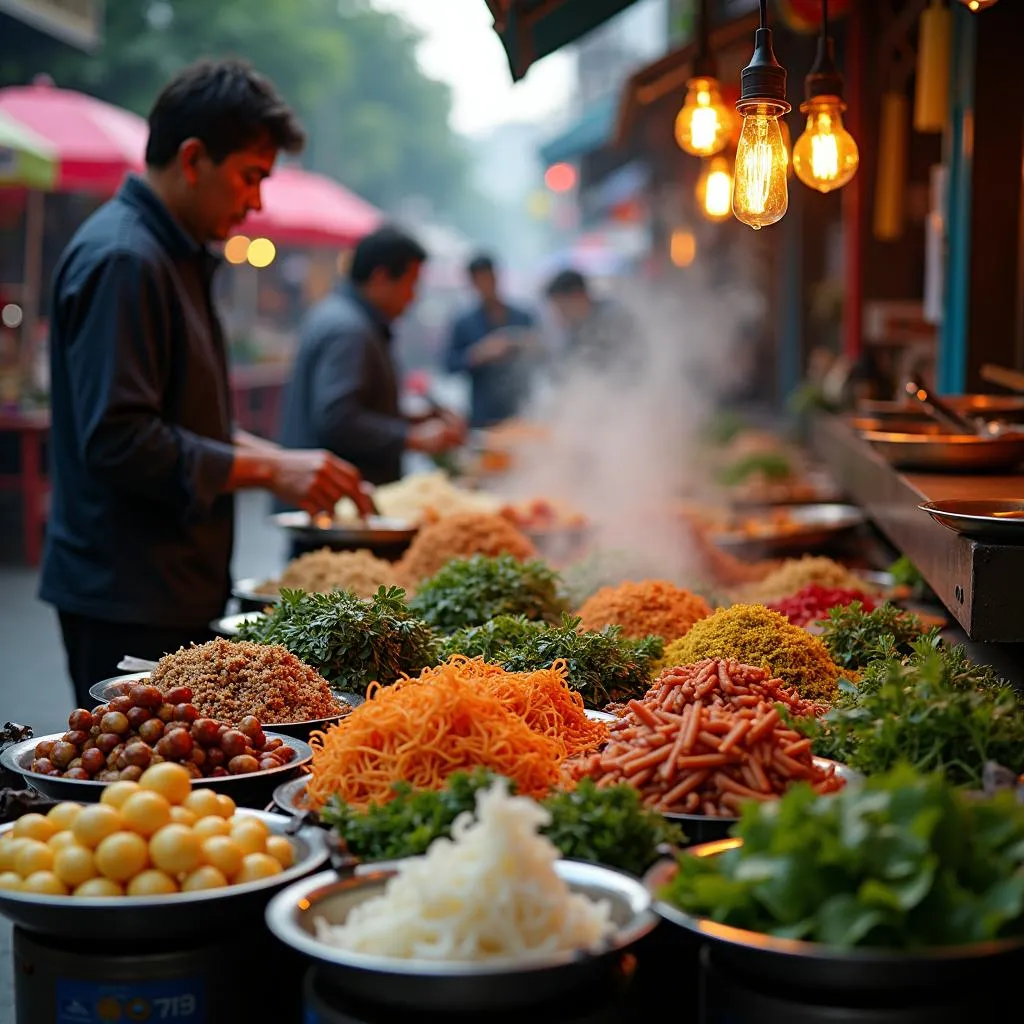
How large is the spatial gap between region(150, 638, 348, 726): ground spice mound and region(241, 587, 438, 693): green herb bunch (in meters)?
0.19

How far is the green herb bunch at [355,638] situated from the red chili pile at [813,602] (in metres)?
1.17

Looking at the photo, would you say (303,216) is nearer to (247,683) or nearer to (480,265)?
(480,265)

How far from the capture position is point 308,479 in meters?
4.29

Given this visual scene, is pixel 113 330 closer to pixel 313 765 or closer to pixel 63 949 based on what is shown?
pixel 313 765

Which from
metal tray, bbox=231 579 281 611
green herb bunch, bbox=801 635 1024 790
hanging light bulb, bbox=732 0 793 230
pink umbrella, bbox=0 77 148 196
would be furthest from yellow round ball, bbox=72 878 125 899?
pink umbrella, bbox=0 77 148 196

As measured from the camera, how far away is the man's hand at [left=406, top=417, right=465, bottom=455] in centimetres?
684

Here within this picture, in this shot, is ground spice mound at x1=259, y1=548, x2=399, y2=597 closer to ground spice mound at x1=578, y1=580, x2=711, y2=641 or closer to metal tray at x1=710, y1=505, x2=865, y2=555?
ground spice mound at x1=578, y1=580, x2=711, y2=641

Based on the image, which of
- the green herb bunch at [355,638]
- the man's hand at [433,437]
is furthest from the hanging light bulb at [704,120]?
the man's hand at [433,437]

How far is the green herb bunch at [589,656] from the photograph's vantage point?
3.19m

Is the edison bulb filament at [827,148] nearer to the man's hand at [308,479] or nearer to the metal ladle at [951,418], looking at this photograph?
the metal ladle at [951,418]

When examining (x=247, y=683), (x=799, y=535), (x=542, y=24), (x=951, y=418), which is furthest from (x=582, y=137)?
(x=247, y=683)

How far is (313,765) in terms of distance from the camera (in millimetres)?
2533

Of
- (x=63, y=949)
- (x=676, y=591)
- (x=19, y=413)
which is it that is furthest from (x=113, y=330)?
(x=19, y=413)

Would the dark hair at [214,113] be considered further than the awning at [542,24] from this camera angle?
No
